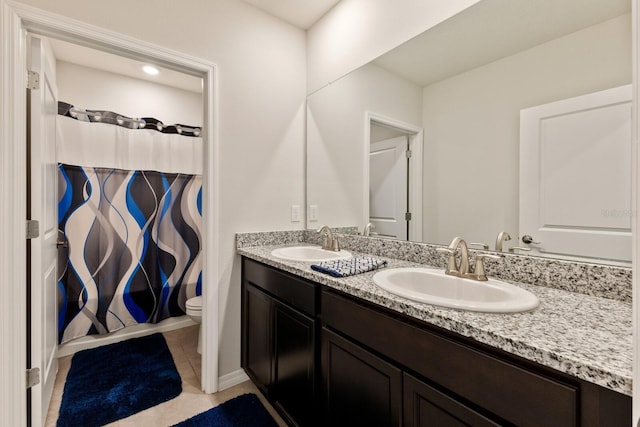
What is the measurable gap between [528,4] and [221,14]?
1.66 meters

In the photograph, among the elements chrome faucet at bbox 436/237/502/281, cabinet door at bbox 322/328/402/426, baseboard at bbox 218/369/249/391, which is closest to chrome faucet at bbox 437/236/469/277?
chrome faucet at bbox 436/237/502/281

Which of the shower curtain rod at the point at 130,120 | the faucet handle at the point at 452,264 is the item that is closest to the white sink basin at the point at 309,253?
the faucet handle at the point at 452,264

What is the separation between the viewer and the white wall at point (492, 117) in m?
0.97

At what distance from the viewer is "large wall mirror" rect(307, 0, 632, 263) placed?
952mm

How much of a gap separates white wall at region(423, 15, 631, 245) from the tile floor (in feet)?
4.70

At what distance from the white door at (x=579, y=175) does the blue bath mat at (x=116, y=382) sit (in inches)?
84.1

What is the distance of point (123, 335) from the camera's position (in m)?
2.50

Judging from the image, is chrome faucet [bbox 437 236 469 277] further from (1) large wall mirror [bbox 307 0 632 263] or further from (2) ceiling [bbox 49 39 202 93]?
(2) ceiling [bbox 49 39 202 93]

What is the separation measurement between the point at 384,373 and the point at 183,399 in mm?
1399

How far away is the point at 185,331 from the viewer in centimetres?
269

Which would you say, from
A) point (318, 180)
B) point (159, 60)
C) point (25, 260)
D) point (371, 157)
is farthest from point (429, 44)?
point (25, 260)

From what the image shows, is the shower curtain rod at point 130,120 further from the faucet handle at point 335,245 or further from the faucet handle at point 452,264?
the faucet handle at point 452,264

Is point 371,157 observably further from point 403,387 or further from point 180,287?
point 180,287

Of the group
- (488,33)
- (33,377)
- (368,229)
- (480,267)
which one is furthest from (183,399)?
(488,33)
